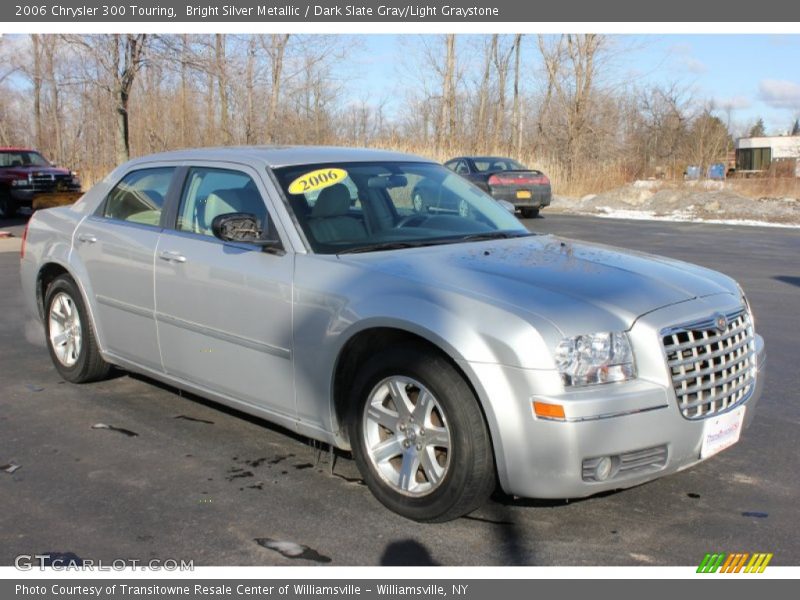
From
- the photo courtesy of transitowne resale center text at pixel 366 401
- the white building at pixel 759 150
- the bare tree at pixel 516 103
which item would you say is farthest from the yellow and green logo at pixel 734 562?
the white building at pixel 759 150

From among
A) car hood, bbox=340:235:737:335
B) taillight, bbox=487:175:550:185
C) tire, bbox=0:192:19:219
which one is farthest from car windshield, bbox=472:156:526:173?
car hood, bbox=340:235:737:335

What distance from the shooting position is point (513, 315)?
3.54m

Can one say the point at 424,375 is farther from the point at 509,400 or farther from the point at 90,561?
the point at 90,561

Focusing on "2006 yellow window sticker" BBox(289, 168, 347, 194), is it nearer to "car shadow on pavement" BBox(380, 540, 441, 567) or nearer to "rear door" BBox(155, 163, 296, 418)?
"rear door" BBox(155, 163, 296, 418)

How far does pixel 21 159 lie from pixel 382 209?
21.4 metres

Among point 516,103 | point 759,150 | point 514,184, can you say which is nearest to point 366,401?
point 514,184

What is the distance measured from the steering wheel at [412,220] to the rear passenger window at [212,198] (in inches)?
30.0

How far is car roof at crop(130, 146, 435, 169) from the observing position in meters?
4.95

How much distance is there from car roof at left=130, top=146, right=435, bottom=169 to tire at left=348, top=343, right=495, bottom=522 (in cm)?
154

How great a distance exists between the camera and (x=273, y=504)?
159 inches

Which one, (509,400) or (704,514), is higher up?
(509,400)
